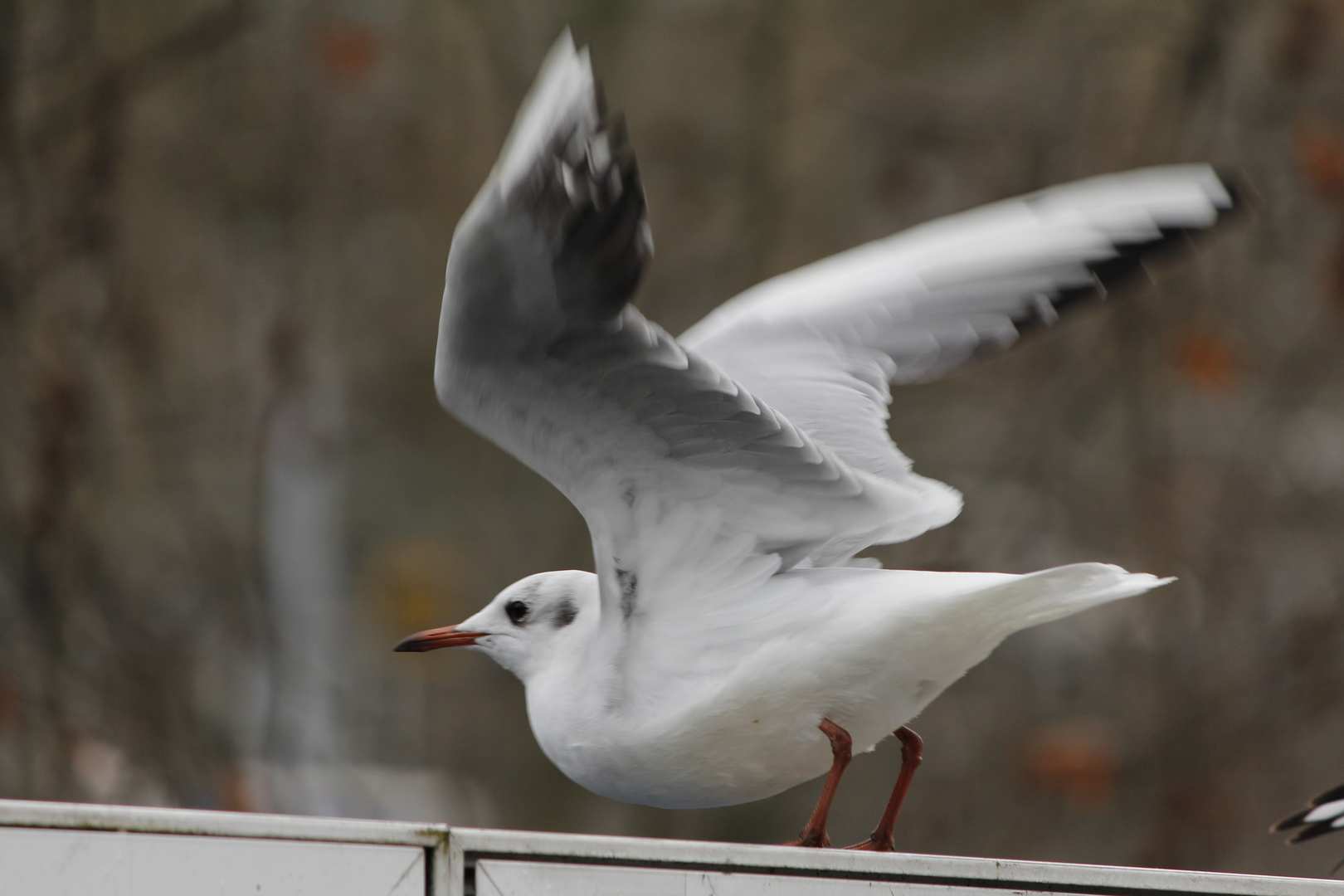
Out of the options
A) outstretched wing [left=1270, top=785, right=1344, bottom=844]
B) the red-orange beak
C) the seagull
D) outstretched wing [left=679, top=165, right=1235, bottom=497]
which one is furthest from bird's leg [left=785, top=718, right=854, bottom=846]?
outstretched wing [left=1270, top=785, right=1344, bottom=844]

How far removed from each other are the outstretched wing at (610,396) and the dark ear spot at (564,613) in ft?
0.92

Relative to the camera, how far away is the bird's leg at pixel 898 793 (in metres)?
1.78

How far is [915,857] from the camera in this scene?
143cm

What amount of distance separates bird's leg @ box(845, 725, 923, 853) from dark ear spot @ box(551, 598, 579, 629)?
0.46 m

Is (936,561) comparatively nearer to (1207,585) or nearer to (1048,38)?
(1207,585)

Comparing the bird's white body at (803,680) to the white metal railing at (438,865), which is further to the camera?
the bird's white body at (803,680)

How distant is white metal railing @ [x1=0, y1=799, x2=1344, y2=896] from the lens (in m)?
1.24

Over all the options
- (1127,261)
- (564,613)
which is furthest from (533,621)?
(1127,261)

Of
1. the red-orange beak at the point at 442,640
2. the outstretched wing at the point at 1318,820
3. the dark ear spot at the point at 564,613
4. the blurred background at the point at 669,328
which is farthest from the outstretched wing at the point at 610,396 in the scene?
the blurred background at the point at 669,328

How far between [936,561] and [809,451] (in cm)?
268

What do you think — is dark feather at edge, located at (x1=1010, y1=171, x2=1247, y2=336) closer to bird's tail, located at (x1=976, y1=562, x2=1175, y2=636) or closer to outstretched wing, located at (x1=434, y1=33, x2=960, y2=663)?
outstretched wing, located at (x1=434, y1=33, x2=960, y2=663)

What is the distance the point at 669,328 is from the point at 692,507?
3.06 meters

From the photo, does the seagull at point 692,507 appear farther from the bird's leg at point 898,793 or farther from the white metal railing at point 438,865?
the white metal railing at point 438,865

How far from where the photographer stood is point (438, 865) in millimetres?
1316
